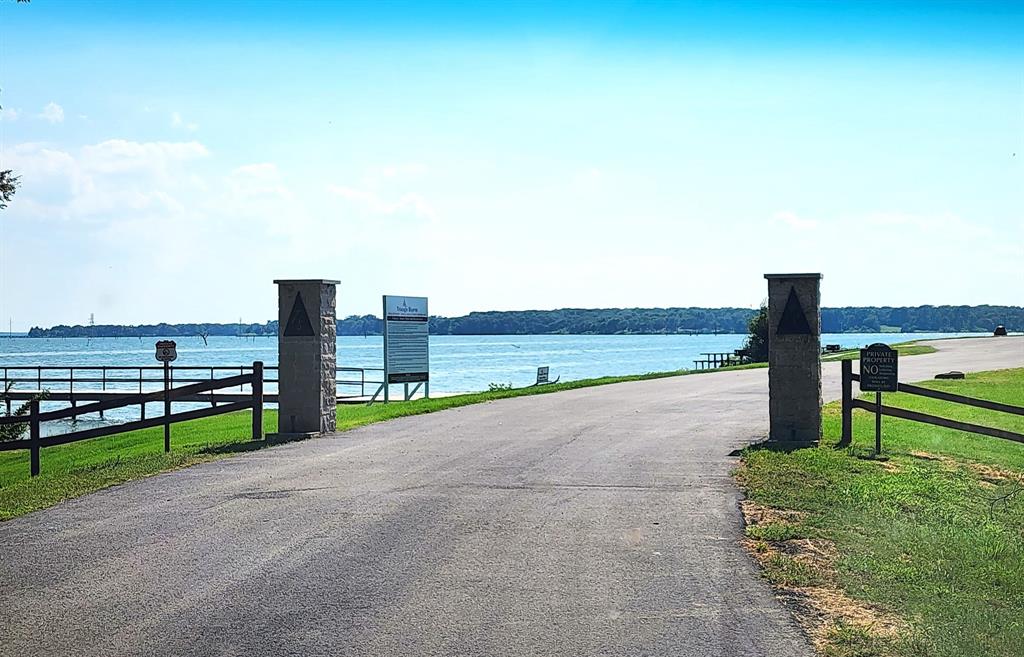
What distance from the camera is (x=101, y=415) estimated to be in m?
39.7

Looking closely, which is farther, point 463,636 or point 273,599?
point 273,599

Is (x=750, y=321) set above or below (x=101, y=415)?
above

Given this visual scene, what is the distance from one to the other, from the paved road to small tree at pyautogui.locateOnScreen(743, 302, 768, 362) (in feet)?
129

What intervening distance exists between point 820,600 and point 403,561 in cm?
291

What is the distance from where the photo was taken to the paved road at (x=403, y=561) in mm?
5898

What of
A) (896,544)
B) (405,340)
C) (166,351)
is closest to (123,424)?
(166,351)

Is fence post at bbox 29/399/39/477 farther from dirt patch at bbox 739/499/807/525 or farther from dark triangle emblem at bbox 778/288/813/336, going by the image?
dark triangle emblem at bbox 778/288/813/336

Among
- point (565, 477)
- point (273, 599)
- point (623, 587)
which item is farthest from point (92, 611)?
point (565, 477)

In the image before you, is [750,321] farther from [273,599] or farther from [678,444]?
[273,599]

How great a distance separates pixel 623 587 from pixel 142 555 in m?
3.65

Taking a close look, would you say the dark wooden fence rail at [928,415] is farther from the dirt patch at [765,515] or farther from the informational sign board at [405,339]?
the informational sign board at [405,339]

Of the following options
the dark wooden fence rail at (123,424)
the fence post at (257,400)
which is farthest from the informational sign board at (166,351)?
the fence post at (257,400)

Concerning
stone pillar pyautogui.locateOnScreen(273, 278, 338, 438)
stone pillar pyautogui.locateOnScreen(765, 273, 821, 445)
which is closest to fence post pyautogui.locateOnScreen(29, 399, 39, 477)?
stone pillar pyautogui.locateOnScreen(273, 278, 338, 438)

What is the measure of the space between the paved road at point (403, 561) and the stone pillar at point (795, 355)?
1.25m
